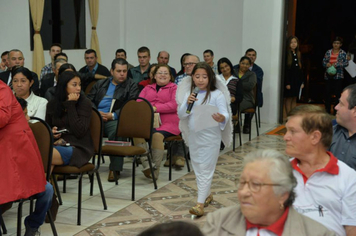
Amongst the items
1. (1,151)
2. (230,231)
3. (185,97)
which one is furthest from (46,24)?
(230,231)

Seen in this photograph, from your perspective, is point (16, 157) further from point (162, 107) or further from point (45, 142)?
point (162, 107)

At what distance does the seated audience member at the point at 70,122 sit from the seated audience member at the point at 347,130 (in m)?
2.28

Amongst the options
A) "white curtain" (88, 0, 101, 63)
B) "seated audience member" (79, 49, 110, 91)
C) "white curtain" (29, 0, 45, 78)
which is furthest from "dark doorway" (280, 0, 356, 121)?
"white curtain" (29, 0, 45, 78)

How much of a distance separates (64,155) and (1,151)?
956 mm

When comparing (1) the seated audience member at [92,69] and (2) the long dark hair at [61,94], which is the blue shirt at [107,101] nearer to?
(2) the long dark hair at [61,94]

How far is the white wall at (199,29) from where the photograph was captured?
34.6ft

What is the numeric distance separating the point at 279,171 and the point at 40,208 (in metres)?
2.25

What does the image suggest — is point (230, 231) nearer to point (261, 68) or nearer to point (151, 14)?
point (261, 68)

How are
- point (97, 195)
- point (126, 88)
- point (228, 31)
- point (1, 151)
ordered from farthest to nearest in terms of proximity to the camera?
point (228, 31), point (126, 88), point (97, 195), point (1, 151)

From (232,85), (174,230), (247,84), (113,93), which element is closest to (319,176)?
(174,230)

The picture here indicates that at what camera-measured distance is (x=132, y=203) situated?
5.08 m

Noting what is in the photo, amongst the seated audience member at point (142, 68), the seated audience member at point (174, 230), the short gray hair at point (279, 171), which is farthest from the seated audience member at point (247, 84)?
the seated audience member at point (174, 230)

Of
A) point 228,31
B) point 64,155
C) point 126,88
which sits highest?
point 228,31

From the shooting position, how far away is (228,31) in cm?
1139
